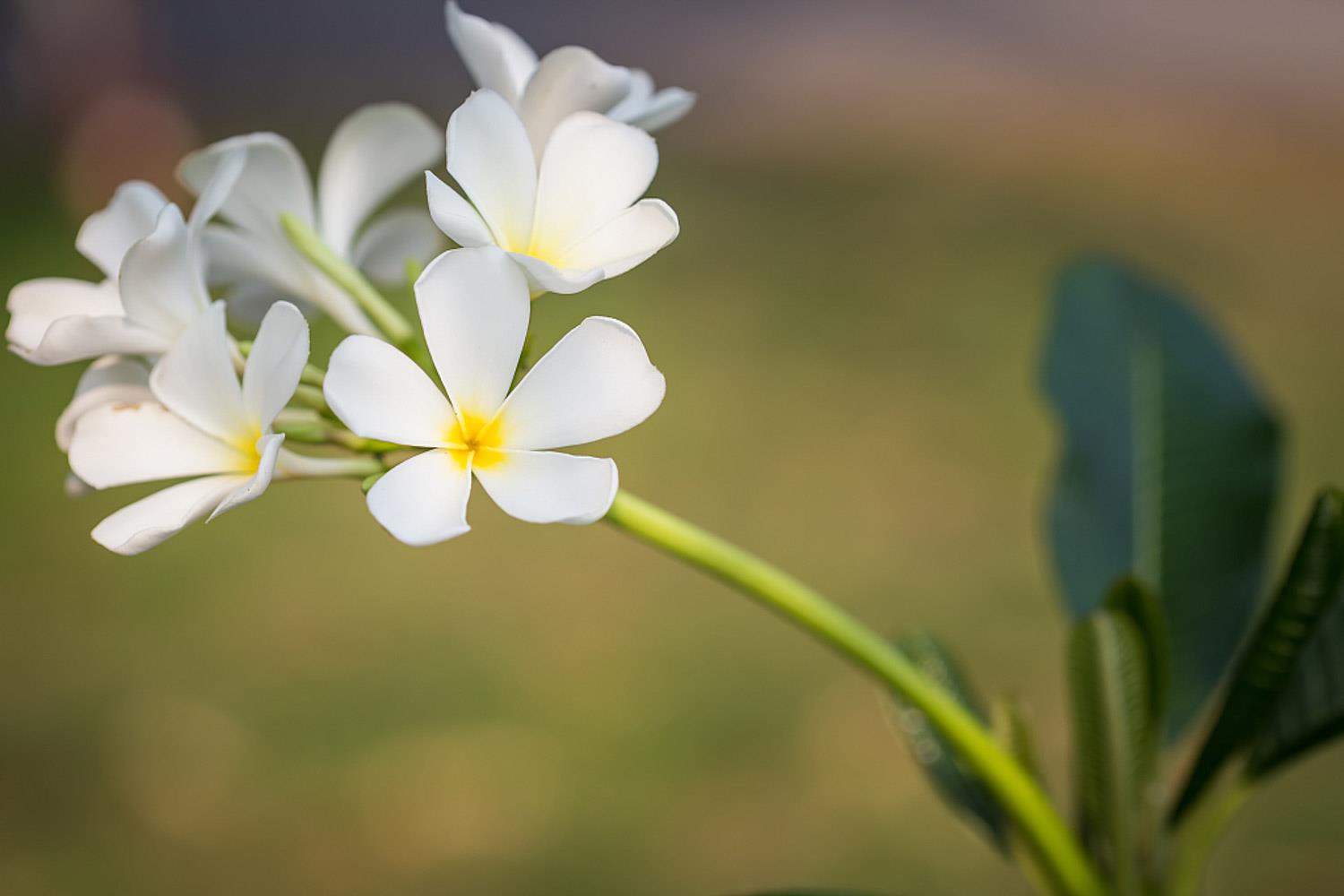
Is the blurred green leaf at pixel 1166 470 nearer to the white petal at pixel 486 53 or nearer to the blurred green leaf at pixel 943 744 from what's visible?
A: the blurred green leaf at pixel 943 744

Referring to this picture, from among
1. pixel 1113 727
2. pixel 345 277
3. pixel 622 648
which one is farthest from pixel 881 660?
pixel 622 648

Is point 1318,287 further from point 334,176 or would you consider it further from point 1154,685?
point 334,176

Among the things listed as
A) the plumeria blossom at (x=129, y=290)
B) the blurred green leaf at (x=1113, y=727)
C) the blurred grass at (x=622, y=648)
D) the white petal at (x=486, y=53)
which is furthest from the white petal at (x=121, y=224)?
the blurred grass at (x=622, y=648)

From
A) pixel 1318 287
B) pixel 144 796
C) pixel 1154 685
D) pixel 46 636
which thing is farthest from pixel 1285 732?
pixel 1318 287

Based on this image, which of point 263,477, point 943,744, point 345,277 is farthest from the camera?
point 943,744

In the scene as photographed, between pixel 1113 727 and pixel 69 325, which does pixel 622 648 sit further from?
pixel 69 325

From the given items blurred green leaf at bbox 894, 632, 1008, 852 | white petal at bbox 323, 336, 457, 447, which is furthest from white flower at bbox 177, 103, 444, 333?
blurred green leaf at bbox 894, 632, 1008, 852
